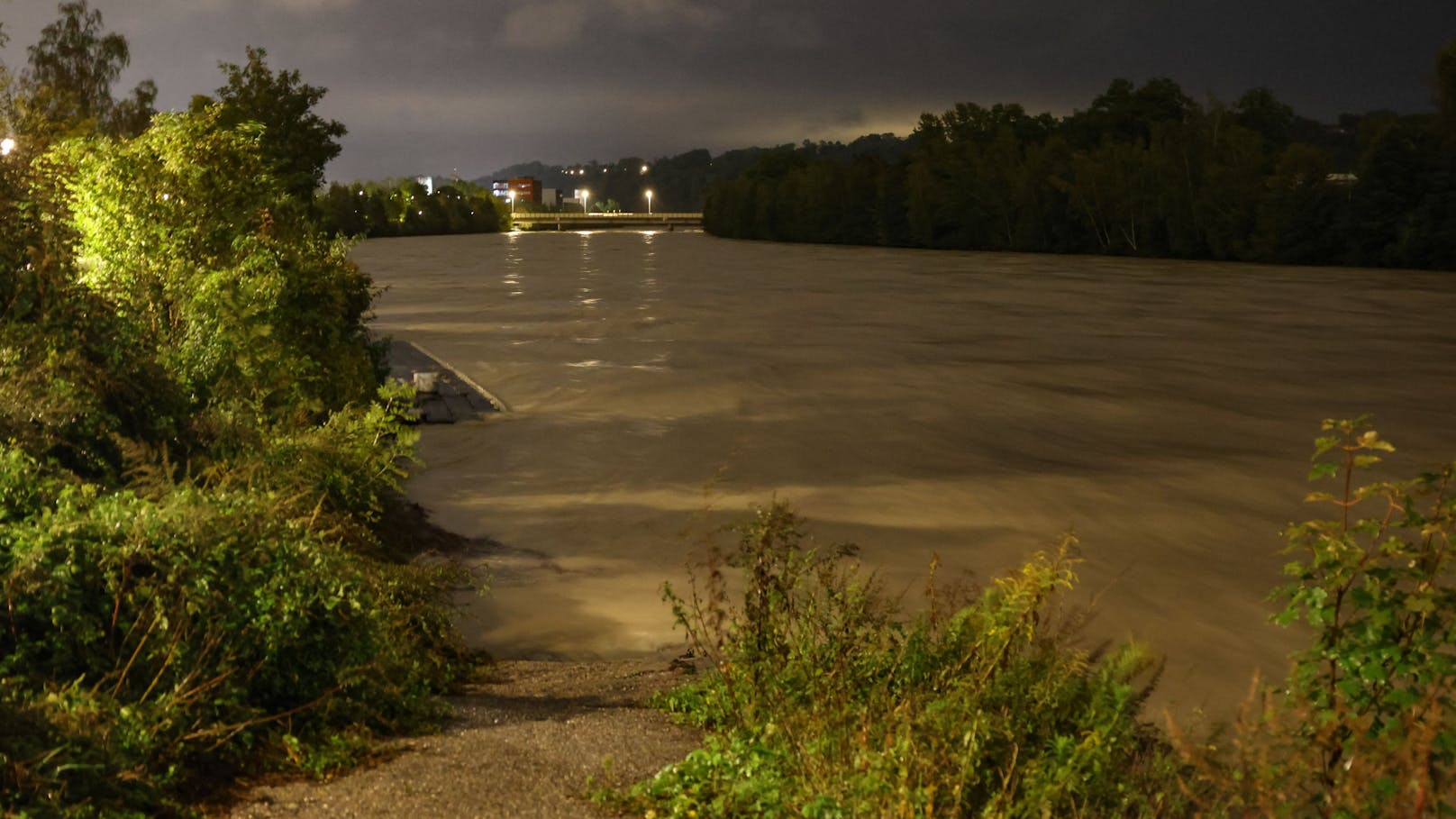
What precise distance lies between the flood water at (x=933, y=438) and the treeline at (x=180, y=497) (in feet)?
6.62

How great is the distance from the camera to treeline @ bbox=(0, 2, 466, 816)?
5.09 meters

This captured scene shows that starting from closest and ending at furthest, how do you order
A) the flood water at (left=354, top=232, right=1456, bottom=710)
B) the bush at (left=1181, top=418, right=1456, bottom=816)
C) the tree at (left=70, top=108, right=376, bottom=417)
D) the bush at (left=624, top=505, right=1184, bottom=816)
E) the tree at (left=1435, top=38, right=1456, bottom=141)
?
the bush at (left=1181, top=418, right=1456, bottom=816)
the bush at (left=624, top=505, right=1184, bottom=816)
the tree at (left=70, top=108, right=376, bottom=417)
the flood water at (left=354, top=232, right=1456, bottom=710)
the tree at (left=1435, top=38, right=1456, bottom=141)

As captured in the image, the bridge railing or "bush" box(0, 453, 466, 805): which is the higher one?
the bridge railing

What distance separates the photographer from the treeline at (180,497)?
509 cm

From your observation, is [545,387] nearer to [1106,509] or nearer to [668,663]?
[1106,509]

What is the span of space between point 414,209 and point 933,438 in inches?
5937

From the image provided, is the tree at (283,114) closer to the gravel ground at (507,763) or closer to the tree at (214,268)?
the tree at (214,268)

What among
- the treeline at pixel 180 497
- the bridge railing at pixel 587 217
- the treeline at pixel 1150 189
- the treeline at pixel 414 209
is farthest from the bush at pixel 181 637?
the bridge railing at pixel 587 217

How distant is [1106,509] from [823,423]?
667 cm

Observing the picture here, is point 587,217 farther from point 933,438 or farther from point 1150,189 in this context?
point 933,438

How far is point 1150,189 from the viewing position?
79312 mm

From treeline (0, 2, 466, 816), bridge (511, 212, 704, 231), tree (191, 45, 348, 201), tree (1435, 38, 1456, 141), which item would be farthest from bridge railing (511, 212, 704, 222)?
treeline (0, 2, 466, 816)

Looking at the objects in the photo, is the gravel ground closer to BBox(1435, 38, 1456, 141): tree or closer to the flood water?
the flood water

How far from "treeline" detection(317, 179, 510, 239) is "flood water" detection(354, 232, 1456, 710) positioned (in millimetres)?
103724
